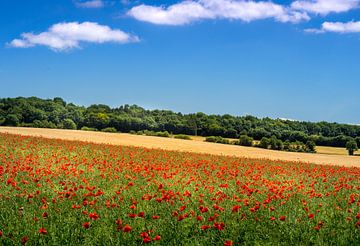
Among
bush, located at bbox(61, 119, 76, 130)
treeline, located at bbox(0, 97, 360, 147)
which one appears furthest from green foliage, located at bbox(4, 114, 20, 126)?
bush, located at bbox(61, 119, 76, 130)

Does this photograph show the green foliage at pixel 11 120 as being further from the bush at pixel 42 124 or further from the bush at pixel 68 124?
the bush at pixel 68 124

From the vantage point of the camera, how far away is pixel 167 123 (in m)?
71.8

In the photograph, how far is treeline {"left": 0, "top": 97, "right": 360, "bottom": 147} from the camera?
62281 millimetres

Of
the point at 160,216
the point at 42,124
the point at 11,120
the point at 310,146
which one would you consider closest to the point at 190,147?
the point at 310,146

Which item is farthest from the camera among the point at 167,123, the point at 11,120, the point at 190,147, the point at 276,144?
the point at 167,123

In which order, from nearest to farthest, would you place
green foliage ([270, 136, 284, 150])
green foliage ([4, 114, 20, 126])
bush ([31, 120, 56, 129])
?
green foliage ([270, 136, 284, 150]) → green foliage ([4, 114, 20, 126]) → bush ([31, 120, 56, 129])

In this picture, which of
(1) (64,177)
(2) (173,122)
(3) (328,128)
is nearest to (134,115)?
(2) (173,122)

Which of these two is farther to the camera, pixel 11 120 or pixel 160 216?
pixel 11 120

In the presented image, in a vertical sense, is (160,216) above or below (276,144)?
below

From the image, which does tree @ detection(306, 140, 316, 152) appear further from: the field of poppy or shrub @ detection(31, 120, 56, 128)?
the field of poppy

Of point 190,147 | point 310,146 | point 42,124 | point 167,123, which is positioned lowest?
point 190,147

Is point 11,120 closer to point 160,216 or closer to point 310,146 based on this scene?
point 310,146

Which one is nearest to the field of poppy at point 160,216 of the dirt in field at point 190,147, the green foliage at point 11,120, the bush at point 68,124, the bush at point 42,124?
the dirt in field at point 190,147

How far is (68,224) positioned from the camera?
670cm
